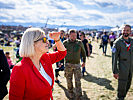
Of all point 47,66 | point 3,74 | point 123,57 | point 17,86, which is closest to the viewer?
point 17,86

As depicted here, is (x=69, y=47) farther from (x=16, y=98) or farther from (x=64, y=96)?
(x=16, y=98)

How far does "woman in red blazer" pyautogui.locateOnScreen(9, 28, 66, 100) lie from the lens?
5.12 feet

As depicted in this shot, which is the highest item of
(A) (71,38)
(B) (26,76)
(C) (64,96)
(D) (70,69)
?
(A) (71,38)

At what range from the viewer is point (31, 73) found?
65.5 inches

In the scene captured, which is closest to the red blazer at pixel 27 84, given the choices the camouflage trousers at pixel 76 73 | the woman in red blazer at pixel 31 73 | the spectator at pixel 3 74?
the woman in red blazer at pixel 31 73

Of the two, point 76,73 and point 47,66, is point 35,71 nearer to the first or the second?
point 47,66

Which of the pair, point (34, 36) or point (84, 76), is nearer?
point (34, 36)

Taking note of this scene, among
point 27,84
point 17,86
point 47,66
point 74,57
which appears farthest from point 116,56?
point 17,86

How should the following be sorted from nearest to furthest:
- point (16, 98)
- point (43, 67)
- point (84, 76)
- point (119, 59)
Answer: point (16, 98), point (43, 67), point (119, 59), point (84, 76)

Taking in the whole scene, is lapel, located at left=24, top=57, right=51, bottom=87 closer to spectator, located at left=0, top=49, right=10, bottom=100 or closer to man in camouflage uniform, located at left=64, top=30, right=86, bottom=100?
spectator, located at left=0, top=49, right=10, bottom=100

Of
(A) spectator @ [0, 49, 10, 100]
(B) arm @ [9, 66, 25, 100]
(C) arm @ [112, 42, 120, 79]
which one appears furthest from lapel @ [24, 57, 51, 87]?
(C) arm @ [112, 42, 120, 79]

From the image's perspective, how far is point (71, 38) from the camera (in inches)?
161

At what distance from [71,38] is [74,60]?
0.74 meters

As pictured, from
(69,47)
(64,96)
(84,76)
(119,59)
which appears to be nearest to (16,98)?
(69,47)
